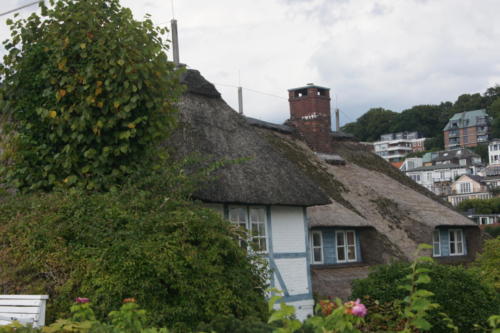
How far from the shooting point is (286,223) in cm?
1861

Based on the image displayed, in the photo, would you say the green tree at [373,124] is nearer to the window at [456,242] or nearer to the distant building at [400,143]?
the distant building at [400,143]

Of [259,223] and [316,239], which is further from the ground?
[259,223]

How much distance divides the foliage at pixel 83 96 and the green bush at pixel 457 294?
4851 millimetres

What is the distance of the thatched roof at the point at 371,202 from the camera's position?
76.7 feet

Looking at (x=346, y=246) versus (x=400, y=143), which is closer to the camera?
(x=346, y=246)

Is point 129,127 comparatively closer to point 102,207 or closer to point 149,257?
point 102,207

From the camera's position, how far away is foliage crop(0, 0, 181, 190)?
13242mm

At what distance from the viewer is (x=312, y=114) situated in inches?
1166

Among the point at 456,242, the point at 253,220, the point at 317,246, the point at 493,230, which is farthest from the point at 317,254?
the point at 493,230

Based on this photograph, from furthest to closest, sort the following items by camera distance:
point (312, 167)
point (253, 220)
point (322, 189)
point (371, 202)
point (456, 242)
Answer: point (456, 242)
point (371, 202)
point (312, 167)
point (322, 189)
point (253, 220)

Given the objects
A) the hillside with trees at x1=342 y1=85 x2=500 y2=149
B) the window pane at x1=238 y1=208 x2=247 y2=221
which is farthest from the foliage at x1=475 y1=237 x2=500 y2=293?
the hillside with trees at x1=342 y1=85 x2=500 y2=149

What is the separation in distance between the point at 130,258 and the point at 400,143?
150135 millimetres

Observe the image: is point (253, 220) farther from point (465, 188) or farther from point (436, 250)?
point (465, 188)

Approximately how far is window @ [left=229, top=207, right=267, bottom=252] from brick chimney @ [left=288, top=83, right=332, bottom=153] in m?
11.1
